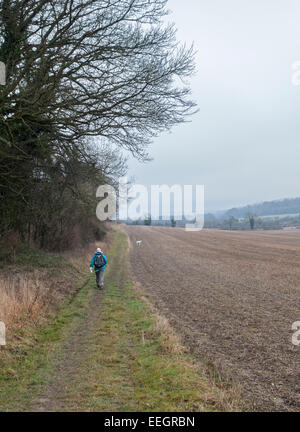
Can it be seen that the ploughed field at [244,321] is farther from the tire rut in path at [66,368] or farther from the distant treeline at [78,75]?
the distant treeline at [78,75]

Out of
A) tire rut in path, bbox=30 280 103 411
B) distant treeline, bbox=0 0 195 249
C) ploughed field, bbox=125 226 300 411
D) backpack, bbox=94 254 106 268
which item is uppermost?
distant treeline, bbox=0 0 195 249

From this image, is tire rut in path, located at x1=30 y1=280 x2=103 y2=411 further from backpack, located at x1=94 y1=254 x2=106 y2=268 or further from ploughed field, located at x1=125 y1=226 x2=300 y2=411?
backpack, located at x1=94 y1=254 x2=106 y2=268

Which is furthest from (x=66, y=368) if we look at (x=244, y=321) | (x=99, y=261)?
(x=99, y=261)

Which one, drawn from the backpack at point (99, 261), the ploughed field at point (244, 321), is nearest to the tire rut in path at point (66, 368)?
the ploughed field at point (244, 321)

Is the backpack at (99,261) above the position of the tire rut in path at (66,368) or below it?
above

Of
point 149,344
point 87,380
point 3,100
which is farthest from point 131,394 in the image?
point 3,100

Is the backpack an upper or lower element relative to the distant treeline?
lower

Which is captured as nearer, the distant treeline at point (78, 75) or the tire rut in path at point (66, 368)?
the tire rut in path at point (66, 368)

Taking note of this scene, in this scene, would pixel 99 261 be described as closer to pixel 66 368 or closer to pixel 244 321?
pixel 244 321

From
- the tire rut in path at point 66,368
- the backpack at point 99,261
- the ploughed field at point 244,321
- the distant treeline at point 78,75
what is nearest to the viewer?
the tire rut in path at point 66,368

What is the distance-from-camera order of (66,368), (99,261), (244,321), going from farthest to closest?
(99,261)
(244,321)
(66,368)

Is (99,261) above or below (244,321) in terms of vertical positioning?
above

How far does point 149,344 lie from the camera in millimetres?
7598

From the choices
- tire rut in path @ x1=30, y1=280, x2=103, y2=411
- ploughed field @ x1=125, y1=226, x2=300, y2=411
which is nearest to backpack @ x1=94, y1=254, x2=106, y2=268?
ploughed field @ x1=125, y1=226, x2=300, y2=411
